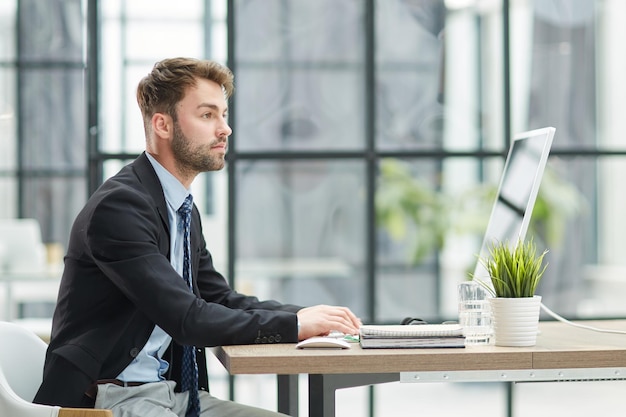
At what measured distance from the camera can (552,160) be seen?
4.88 metres

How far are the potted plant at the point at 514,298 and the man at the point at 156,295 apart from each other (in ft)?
1.29

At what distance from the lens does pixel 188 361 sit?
2613mm

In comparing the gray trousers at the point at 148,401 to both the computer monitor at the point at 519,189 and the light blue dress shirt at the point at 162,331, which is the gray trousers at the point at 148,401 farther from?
the computer monitor at the point at 519,189

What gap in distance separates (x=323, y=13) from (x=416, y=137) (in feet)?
2.46

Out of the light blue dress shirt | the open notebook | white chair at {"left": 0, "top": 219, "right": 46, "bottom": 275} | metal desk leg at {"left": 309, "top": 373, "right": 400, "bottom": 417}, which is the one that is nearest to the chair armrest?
the light blue dress shirt

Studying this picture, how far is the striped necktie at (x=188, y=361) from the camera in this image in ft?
8.52

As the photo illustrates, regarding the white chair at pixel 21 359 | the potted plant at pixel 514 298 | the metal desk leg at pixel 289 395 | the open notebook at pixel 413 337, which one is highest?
the potted plant at pixel 514 298

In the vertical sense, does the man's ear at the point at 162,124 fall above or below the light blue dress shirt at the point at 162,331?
above

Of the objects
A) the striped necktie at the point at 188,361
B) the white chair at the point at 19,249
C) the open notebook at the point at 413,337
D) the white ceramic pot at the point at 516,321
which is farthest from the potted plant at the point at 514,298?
the white chair at the point at 19,249

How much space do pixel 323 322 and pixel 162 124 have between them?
72 cm

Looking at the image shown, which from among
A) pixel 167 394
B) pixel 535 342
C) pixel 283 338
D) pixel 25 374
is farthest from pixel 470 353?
pixel 25 374

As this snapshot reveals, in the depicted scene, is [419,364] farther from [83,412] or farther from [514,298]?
[83,412]

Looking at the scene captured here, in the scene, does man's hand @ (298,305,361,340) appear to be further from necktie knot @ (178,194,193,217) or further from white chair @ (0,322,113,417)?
white chair @ (0,322,113,417)

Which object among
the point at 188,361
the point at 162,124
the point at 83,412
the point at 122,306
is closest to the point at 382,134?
the point at 162,124
